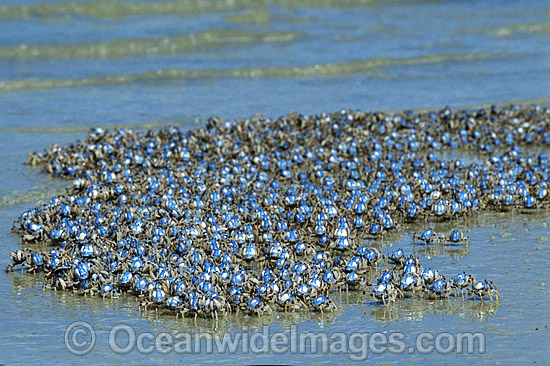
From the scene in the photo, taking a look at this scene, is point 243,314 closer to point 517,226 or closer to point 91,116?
point 517,226

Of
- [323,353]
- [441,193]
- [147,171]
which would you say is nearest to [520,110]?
[441,193]

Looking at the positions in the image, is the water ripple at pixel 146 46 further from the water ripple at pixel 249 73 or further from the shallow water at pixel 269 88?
the water ripple at pixel 249 73

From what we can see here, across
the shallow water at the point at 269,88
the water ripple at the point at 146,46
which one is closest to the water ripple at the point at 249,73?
the shallow water at the point at 269,88

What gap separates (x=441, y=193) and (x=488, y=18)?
1504cm

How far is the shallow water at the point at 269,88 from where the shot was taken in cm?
631

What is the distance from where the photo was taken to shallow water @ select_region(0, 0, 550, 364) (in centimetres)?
631

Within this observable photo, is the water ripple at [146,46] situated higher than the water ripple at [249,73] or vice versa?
the water ripple at [146,46]

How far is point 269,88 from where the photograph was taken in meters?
15.4

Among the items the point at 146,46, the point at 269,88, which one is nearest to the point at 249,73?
the point at 269,88

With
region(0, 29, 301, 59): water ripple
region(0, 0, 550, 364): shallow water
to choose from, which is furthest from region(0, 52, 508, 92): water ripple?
region(0, 29, 301, 59): water ripple

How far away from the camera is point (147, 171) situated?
31.9 ft

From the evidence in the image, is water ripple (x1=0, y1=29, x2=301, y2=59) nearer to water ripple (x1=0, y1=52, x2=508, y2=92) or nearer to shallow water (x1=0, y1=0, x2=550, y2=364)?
shallow water (x1=0, y1=0, x2=550, y2=364)

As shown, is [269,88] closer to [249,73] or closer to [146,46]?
[249,73]

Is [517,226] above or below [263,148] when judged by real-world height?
below
